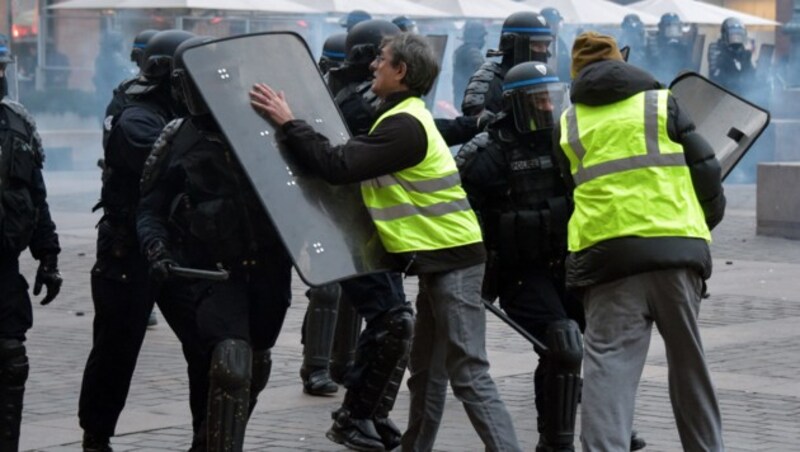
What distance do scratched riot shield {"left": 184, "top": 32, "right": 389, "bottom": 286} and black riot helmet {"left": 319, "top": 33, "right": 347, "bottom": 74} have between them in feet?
9.61

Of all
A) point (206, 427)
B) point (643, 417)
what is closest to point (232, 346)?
point (206, 427)

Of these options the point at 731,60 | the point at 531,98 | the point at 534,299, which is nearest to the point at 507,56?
the point at 531,98

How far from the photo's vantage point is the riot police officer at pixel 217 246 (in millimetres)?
6180

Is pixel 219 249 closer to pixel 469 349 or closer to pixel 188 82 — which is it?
pixel 188 82

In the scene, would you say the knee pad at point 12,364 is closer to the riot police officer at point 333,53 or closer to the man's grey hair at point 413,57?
the man's grey hair at point 413,57

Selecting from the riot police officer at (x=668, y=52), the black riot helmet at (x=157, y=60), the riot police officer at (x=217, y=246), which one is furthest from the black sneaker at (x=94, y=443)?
the riot police officer at (x=668, y=52)

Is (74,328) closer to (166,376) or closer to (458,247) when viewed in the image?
(166,376)

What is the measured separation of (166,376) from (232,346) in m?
3.29

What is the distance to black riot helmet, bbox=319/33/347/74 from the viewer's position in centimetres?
935

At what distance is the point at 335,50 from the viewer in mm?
9391

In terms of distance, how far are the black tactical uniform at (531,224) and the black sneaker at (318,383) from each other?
1728 millimetres

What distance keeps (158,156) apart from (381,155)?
90 cm

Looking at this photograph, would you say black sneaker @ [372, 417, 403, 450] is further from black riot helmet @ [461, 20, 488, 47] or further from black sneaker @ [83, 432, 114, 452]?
black riot helmet @ [461, 20, 488, 47]

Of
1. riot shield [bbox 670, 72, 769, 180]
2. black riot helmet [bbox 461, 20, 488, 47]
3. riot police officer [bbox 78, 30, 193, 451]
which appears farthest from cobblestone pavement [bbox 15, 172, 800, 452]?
black riot helmet [bbox 461, 20, 488, 47]
